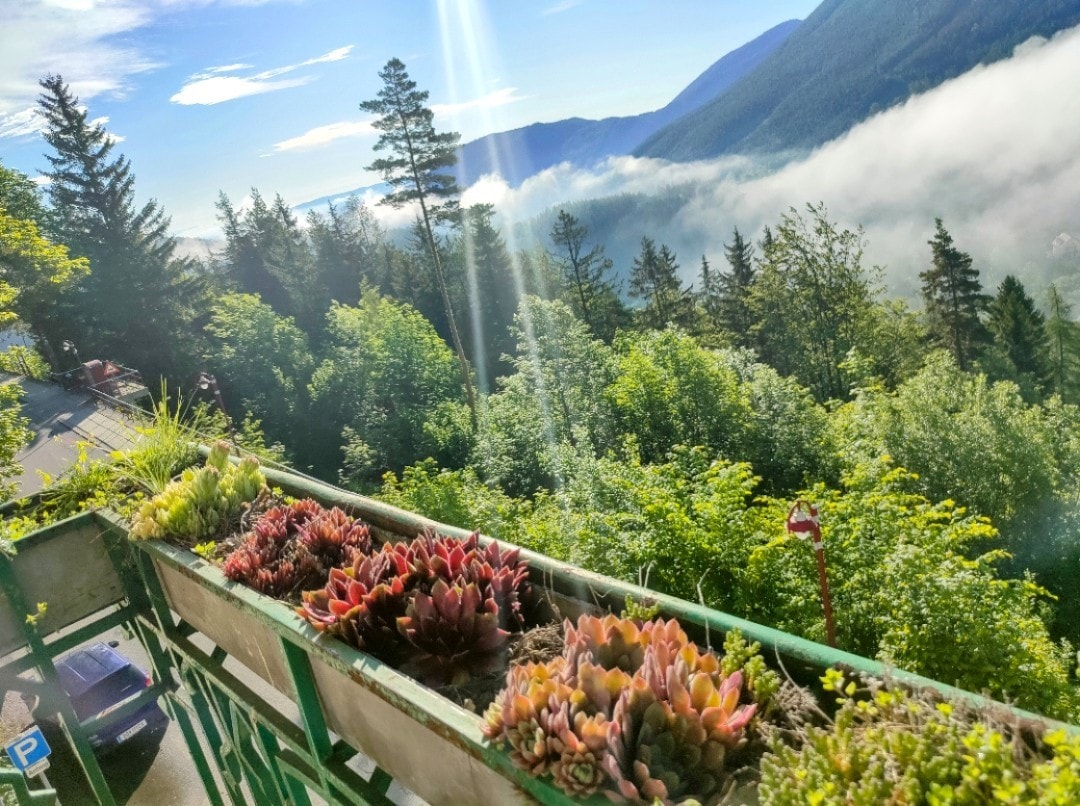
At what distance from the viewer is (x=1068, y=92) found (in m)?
190

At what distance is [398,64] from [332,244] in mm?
23989

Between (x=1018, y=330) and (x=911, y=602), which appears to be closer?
(x=911, y=602)

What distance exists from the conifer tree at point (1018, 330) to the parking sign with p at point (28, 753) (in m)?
39.4

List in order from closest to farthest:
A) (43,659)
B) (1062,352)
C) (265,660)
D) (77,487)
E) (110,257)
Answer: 1. (265,660)
2. (43,659)
3. (77,487)
4. (110,257)
5. (1062,352)

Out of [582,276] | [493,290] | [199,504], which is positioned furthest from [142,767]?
[493,290]

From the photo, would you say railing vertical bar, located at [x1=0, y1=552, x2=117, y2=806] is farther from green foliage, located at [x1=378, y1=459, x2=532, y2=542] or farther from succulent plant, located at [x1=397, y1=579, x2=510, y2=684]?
green foliage, located at [x1=378, y1=459, x2=532, y2=542]

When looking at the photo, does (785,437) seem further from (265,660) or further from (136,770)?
(265,660)

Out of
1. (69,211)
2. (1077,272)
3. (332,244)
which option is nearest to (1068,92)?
(1077,272)

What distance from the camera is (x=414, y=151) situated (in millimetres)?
23562

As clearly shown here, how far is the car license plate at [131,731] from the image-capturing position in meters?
7.71

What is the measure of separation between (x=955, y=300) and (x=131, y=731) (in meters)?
36.9

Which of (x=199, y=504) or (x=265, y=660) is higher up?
(x=199, y=504)

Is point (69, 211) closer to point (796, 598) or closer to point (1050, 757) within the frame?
point (796, 598)

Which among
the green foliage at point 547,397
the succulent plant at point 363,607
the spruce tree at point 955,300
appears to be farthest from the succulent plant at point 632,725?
the spruce tree at point 955,300
